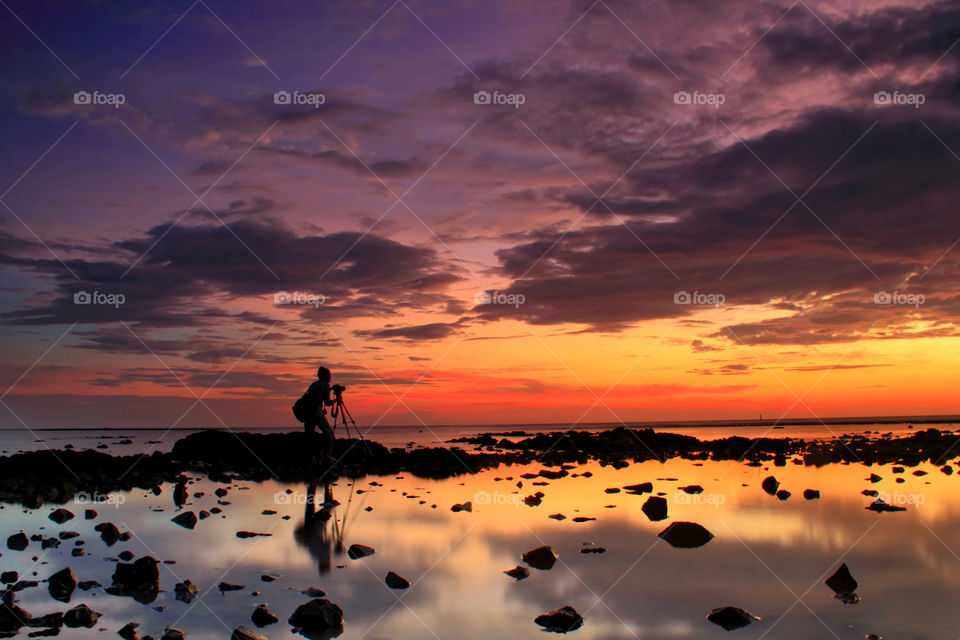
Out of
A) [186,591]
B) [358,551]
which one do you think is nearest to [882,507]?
[358,551]

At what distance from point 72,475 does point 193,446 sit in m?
11.1

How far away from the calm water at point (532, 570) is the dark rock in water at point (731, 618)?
13cm

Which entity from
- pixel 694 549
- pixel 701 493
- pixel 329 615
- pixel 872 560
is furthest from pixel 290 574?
pixel 701 493

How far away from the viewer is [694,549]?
1155 cm

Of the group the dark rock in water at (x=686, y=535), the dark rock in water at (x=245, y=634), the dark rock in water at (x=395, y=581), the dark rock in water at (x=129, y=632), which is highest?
the dark rock in water at (x=686, y=535)

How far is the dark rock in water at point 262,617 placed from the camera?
7.62 m

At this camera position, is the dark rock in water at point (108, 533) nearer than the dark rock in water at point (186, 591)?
No

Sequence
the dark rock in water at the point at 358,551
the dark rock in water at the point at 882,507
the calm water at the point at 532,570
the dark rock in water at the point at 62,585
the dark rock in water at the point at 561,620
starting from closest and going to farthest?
the dark rock in water at the point at 561,620
the calm water at the point at 532,570
the dark rock in water at the point at 62,585
the dark rock in water at the point at 358,551
the dark rock in water at the point at 882,507

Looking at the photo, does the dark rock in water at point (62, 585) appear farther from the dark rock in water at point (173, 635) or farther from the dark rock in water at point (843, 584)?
the dark rock in water at point (843, 584)

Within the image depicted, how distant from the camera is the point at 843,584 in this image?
29.8ft

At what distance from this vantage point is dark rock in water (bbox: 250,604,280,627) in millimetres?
7624

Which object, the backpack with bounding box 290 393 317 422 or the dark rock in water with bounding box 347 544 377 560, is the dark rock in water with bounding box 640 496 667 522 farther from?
the backpack with bounding box 290 393 317 422

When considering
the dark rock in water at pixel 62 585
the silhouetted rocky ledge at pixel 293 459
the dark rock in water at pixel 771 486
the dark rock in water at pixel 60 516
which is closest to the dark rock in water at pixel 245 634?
the dark rock in water at pixel 62 585

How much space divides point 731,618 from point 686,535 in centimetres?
482
